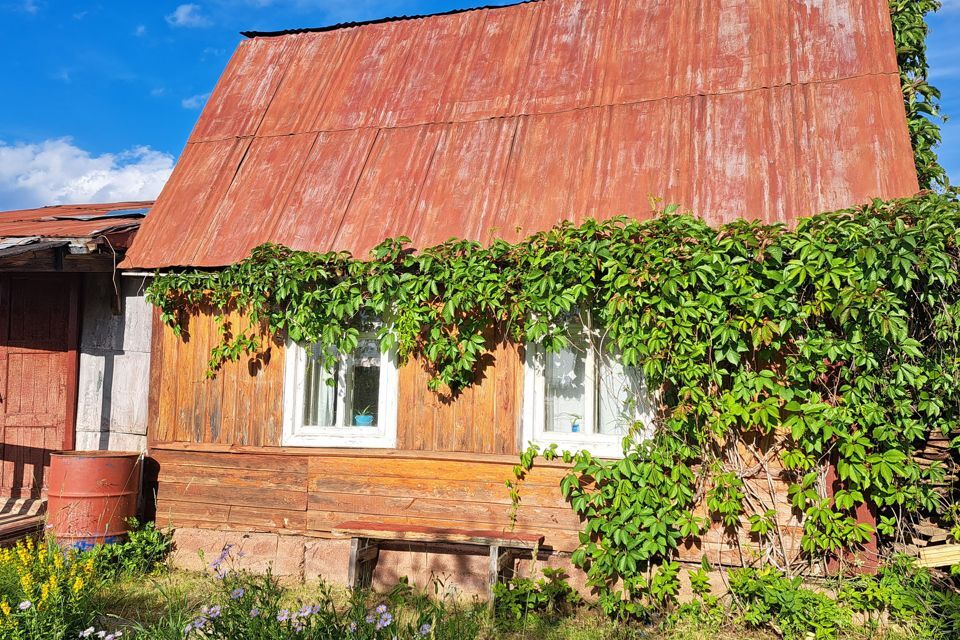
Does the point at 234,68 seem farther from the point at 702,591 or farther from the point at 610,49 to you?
the point at 702,591

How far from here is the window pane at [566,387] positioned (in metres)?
5.98

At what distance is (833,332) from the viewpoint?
17.0 ft

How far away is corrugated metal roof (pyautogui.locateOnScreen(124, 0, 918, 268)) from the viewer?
5.90 m

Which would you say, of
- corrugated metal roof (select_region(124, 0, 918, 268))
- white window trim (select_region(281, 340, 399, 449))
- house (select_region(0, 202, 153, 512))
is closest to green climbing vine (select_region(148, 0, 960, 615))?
white window trim (select_region(281, 340, 399, 449))

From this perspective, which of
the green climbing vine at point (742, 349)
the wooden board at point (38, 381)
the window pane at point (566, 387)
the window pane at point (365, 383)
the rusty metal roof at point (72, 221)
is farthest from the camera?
the wooden board at point (38, 381)

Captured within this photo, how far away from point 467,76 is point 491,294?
117 inches

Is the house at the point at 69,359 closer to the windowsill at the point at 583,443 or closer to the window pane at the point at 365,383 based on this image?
the window pane at the point at 365,383

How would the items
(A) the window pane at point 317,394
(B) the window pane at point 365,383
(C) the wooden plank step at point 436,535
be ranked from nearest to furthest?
(C) the wooden plank step at point 436,535, (B) the window pane at point 365,383, (A) the window pane at point 317,394

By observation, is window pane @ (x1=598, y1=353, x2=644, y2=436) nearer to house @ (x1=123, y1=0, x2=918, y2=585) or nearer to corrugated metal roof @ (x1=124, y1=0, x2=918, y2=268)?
house @ (x1=123, y1=0, x2=918, y2=585)

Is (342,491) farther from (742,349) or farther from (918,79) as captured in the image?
(918,79)

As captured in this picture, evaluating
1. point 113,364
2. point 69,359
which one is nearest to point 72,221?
point 69,359

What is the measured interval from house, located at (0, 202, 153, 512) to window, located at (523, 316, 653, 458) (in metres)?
4.15

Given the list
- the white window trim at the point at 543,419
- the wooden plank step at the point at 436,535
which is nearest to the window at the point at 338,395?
the wooden plank step at the point at 436,535

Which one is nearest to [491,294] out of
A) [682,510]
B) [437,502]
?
[437,502]
